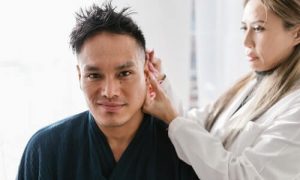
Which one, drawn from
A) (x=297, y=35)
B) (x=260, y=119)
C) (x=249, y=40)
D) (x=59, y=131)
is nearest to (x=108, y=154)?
(x=59, y=131)

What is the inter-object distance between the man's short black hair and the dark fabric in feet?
0.96

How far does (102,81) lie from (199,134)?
0.38m

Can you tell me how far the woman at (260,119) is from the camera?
1.18m

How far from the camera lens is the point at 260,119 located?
1344mm

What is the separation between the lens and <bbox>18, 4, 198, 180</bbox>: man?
3.66 feet

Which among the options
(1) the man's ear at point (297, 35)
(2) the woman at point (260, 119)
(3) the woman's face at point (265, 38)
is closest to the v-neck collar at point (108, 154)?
(2) the woman at point (260, 119)

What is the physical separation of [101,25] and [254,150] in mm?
646

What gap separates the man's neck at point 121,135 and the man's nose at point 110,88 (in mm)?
175

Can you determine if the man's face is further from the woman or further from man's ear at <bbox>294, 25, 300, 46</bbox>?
man's ear at <bbox>294, 25, 300, 46</bbox>

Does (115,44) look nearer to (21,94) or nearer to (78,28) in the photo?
(78,28)

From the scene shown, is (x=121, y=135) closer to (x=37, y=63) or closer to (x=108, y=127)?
(x=108, y=127)

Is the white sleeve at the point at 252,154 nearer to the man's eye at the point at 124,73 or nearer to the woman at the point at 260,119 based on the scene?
the woman at the point at 260,119

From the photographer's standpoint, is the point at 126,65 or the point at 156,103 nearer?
the point at 126,65

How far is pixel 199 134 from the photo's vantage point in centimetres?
124
